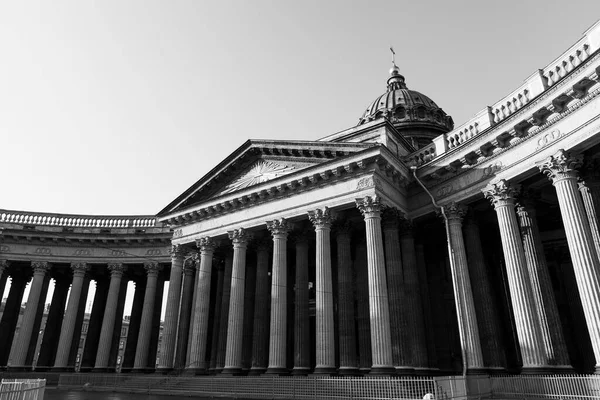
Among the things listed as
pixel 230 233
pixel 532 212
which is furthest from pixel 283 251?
pixel 532 212

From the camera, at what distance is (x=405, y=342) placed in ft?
63.6

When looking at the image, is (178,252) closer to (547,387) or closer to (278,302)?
(278,302)

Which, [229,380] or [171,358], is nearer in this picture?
[229,380]

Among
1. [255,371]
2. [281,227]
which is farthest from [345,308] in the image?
[255,371]

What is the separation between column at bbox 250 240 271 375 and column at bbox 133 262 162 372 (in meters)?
9.97

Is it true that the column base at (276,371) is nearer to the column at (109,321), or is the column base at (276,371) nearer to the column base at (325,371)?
the column base at (325,371)

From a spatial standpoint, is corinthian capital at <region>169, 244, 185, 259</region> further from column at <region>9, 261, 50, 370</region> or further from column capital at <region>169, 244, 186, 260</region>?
column at <region>9, 261, 50, 370</region>

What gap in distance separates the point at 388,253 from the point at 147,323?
1898 centimetres

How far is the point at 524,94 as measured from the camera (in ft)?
58.9

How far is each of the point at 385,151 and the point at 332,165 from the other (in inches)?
104

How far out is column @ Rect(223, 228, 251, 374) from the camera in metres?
22.4

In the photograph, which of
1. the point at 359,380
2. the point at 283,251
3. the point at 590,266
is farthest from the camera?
the point at 283,251

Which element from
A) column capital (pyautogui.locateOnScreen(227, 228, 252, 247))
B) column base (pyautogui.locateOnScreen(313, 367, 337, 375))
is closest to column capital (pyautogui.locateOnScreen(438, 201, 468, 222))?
column base (pyautogui.locateOnScreen(313, 367, 337, 375))

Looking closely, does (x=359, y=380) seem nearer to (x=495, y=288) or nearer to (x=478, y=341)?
(x=478, y=341)
